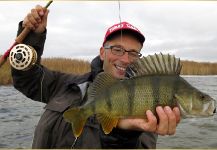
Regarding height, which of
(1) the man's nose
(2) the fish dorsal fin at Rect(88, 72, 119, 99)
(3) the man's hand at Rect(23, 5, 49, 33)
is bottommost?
(2) the fish dorsal fin at Rect(88, 72, 119, 99)

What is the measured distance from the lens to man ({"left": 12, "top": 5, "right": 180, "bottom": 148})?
2.70m

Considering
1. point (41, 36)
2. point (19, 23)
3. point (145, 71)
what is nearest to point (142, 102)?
point (145, 71)

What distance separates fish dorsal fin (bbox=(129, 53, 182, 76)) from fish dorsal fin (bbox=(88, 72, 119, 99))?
0.60 ft

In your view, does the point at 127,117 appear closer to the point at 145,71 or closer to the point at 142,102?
the point at 142,102

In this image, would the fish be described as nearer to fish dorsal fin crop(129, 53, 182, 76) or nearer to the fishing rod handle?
fish dorsal fin crop(129, 53, 182, 76)

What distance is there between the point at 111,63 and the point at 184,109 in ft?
5.12

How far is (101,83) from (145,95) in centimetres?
40

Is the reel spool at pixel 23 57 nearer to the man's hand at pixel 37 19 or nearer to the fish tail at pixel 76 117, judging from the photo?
the man's hand at pixel 37 19

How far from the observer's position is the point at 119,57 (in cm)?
395

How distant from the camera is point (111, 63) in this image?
3953 millimetres

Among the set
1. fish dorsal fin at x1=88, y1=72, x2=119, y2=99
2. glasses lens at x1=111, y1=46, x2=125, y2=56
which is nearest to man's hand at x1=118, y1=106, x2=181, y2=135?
fish dorsal fin at x1=88, y1=72, x2=119, y2=99

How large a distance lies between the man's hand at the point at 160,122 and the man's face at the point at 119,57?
1267mm

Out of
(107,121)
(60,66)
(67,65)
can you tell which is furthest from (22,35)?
(67,65)

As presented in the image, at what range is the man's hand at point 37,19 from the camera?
3.47 meters
